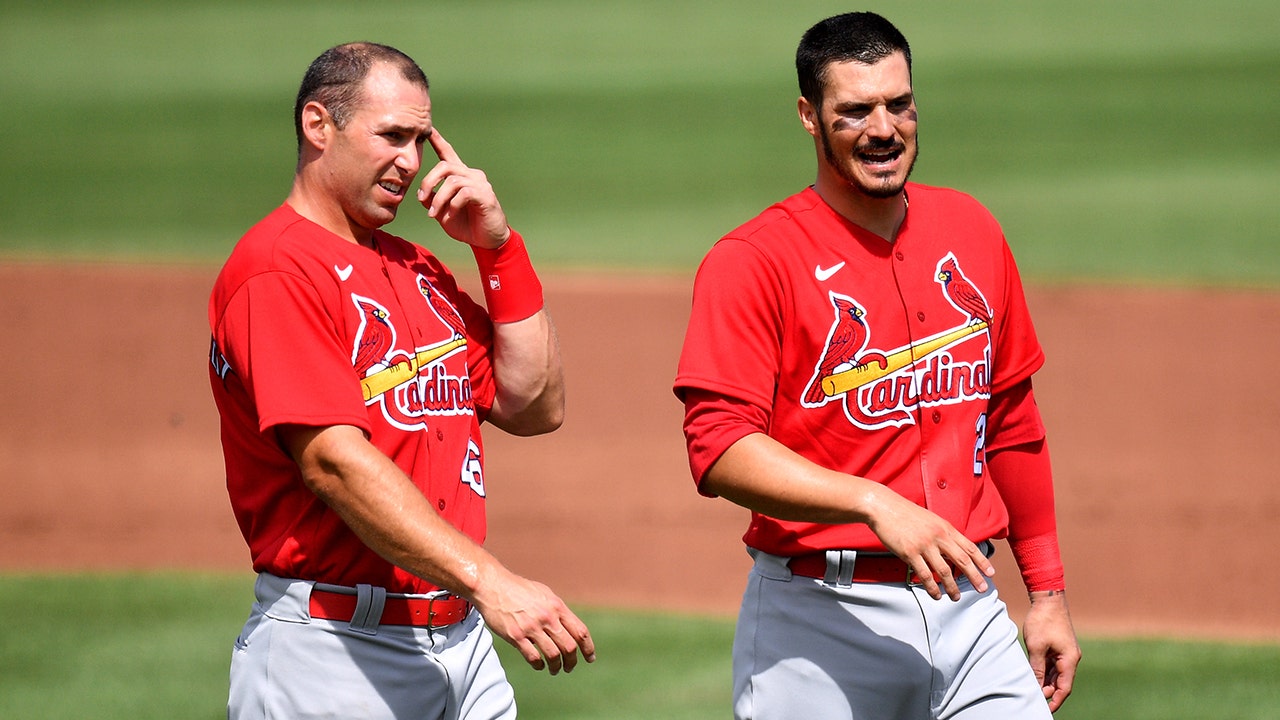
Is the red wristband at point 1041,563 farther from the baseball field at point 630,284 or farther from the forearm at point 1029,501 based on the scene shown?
the baseball field at point 630,284

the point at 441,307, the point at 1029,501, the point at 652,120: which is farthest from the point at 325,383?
the point at 652,120

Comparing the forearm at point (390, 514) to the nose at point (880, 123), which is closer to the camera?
the forearm at point (390, 514)

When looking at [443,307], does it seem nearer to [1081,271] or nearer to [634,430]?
[634,430]

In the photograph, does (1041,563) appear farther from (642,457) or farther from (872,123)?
(642,457)

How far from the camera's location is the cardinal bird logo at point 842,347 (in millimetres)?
3053

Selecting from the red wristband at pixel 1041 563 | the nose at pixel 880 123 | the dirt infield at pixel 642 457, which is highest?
the nose at pixel 880 123

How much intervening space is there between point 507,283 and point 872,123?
3.03 ft

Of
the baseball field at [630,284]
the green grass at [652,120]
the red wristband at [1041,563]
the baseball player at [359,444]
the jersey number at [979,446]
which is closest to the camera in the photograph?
the baseball player at [359,444]

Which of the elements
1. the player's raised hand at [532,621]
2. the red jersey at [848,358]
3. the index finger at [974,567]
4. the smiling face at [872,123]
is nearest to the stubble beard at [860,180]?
the smiling face at [872,123]

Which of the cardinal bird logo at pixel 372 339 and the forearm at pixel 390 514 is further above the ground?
the cardinal bird logo at pixel 372 339

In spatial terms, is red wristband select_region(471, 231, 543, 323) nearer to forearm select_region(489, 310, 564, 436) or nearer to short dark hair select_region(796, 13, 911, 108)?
forearm select_region(489, 310, 564, 436)

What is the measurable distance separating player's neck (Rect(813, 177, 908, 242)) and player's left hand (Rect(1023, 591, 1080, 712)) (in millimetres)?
923

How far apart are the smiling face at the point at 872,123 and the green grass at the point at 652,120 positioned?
8.30 metres

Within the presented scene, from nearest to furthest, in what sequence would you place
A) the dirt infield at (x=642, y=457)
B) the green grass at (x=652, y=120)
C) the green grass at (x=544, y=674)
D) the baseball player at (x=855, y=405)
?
the baseball player at (x=855, y=405)
the green grass at (x=544, y=674)
the dirt infield at (x=642, y=457)
the green grass at (x=652, y=120)
